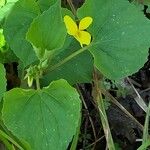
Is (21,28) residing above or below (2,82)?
above

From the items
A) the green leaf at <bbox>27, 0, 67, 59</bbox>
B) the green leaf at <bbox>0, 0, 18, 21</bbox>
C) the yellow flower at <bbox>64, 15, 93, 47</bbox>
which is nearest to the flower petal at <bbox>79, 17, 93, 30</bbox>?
the yellow flower at <bbox>64, 15, 93, 47</bbox>

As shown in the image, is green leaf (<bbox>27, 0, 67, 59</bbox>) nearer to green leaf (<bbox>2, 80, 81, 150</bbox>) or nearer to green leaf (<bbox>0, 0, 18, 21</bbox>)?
green leaf (<bbox>2, 80, 81, 150</bbox>)

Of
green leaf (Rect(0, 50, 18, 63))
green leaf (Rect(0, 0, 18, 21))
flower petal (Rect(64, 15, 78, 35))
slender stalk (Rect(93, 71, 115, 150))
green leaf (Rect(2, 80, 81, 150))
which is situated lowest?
slender stalk (Rect(93, 71, 115, 150))

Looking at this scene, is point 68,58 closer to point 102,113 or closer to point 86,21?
point 86,21

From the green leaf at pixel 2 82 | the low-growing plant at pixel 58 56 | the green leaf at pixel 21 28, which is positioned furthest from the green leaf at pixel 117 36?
the green leaf at pixel 2 82

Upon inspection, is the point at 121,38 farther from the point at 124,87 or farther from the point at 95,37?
the point at 124,87

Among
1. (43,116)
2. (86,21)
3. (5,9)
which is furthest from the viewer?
(5,9)

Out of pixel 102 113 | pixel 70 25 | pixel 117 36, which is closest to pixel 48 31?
pixel 70 25

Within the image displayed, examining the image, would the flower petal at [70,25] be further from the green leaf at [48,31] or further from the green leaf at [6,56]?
the green leaf at [6,56]
